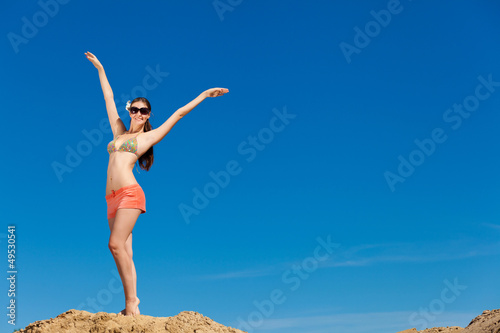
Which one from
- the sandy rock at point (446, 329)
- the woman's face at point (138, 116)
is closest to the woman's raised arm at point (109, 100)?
the woman's face at point (138, 116)

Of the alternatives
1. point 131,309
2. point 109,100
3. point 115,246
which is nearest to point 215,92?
→ point 109,100

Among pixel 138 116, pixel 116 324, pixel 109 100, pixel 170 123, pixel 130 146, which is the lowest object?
pixel 116 324

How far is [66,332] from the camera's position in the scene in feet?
25.1

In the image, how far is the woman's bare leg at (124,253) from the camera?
8016 mm

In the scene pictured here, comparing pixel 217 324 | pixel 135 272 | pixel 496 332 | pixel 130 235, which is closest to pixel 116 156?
pixel 130 235

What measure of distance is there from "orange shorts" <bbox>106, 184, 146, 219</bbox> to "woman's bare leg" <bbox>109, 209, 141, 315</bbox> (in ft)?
0.39

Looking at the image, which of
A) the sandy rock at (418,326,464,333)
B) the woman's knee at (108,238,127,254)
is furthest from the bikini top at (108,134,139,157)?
the sandy rock at (418,326,464,333)

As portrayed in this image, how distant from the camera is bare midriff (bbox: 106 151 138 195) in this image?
828cm

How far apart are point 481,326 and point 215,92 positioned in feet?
22.4

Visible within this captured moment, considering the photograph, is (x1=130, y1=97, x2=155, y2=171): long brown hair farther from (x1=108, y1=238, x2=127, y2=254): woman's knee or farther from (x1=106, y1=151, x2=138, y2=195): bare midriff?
(x1=108, y1=238, x2=127, y2=254): woman's knee

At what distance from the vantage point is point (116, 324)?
7.60 m

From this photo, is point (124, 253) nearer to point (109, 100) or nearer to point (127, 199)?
point (127, 199)

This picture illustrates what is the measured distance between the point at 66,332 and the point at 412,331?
7919mm

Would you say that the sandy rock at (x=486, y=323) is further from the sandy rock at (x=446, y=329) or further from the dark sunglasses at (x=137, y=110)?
the dark sunglasses at (x=137, y=110)
